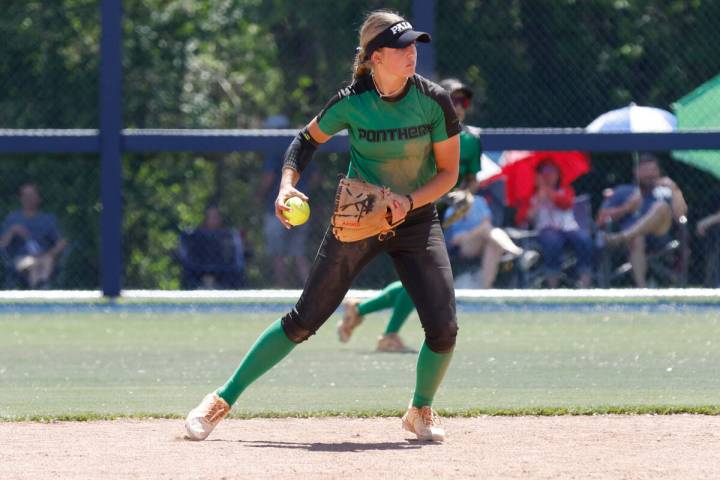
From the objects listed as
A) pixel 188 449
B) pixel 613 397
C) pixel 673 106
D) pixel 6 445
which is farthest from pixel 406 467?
pixel 673 106

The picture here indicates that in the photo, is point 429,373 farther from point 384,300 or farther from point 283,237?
point 283,237

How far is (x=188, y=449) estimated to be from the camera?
6.02 m

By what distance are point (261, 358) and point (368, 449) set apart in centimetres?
66

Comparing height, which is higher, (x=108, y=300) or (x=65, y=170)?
(x=65, y=170)

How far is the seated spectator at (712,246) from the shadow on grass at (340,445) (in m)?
7.65

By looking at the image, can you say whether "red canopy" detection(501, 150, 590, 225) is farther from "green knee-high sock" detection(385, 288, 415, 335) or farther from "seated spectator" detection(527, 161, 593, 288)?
"green knee-high sock" detection(385, 288, 415, 335)

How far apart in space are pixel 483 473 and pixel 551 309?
25.3 feet

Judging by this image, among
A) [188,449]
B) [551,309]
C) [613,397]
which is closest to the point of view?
[188,449]

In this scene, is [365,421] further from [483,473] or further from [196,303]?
[196,303]

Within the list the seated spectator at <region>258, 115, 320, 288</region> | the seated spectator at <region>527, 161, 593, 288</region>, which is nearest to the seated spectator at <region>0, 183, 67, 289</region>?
the seated spectator at <region>258, 115, 320, 288</region>

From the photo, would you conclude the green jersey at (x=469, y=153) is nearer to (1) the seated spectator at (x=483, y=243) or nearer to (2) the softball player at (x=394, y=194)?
(2) the softball player at (x=394, y=194)

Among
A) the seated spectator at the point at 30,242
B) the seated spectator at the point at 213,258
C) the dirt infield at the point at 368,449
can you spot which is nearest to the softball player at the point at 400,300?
the dirt infield at the point at 368,449

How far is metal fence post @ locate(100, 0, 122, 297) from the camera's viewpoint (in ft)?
44.0

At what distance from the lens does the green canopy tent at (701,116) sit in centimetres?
1334
